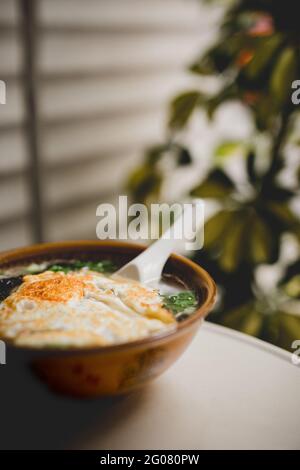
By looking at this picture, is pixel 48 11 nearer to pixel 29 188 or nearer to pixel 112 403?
pixel 29 188

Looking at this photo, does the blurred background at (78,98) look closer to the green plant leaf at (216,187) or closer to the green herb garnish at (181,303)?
the green plant leaf at (216,187)

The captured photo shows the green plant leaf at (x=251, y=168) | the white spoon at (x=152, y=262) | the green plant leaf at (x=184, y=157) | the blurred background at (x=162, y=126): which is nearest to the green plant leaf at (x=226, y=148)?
the blurred background at (x=162, y=126)

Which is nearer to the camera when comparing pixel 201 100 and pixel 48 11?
pixel 201 100

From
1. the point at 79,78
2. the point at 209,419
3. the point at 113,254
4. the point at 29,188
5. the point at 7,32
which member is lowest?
the point at 29,188

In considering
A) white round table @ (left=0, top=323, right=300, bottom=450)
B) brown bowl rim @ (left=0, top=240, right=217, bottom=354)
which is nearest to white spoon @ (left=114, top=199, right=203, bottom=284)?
brown bowl rim @ (left=0, top=240, right=217, bottom=354)
